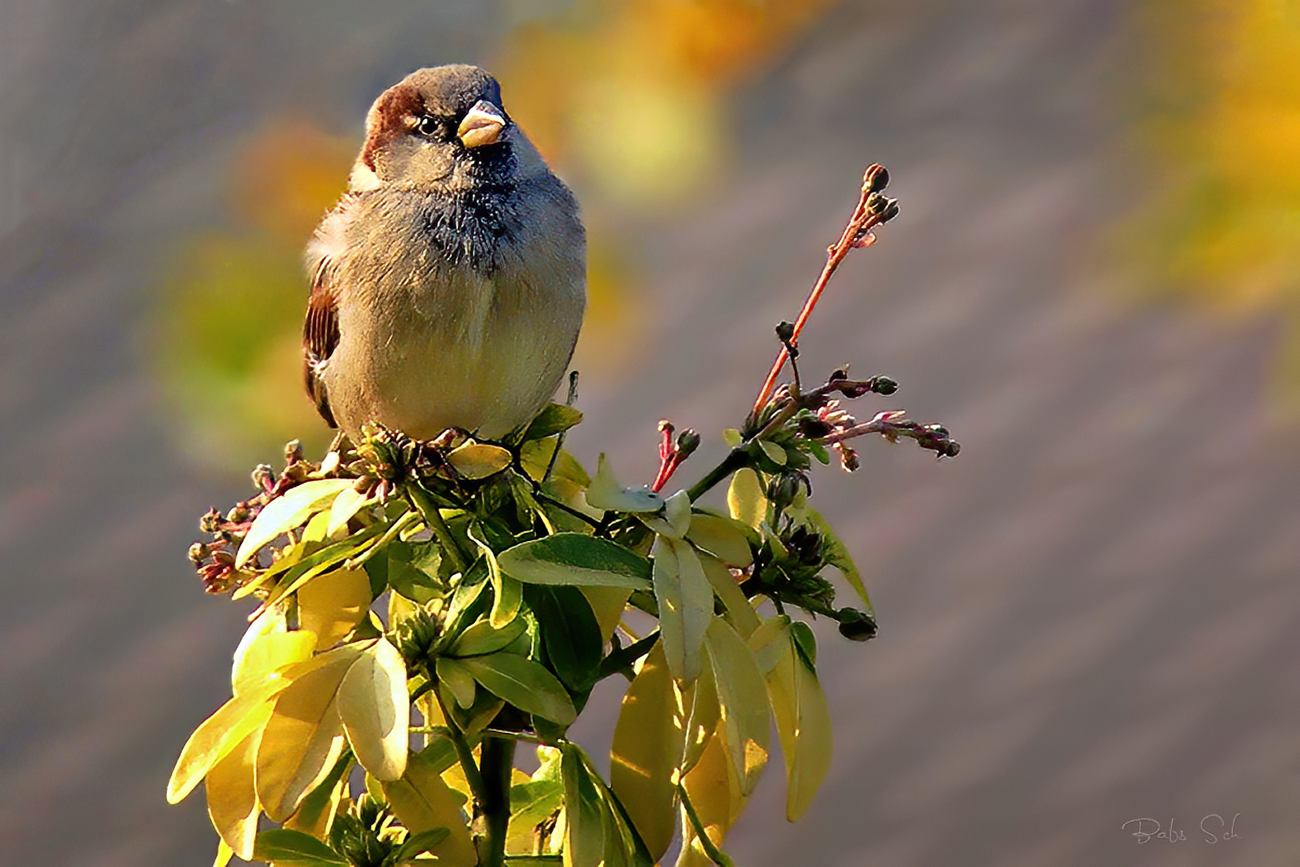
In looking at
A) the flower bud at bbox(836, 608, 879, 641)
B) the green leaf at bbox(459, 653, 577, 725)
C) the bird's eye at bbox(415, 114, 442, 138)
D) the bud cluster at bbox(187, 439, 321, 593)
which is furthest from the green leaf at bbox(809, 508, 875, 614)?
the bird's eye at bbox(415, 114, 442, 138)

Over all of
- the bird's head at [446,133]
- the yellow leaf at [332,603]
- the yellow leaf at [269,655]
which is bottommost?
the yellow leaf at [269,655]

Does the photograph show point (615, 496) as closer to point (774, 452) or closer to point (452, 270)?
point (774, 452)

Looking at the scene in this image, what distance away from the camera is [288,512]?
572mm

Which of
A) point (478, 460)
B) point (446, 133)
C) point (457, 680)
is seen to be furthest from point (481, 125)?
point (457, 680)

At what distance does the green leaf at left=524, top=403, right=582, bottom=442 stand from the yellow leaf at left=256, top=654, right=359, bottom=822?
0.23 meters

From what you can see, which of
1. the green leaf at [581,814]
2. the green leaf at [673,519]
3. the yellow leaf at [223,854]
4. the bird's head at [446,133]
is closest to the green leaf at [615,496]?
the green leaf at [673,519]

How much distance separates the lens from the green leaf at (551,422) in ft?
2.31

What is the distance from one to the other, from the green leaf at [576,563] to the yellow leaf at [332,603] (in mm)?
95

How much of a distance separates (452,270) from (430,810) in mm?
377

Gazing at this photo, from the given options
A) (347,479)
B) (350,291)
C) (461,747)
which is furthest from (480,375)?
(461,747)

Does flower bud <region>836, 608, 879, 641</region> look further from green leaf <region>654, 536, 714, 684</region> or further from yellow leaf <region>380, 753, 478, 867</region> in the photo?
yellow leaf <region>380, 753, 478, 867</region>

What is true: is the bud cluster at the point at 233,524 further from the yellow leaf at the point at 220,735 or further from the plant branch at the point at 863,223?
the plant branch at the point at 863,223

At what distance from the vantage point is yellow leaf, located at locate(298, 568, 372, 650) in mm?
557

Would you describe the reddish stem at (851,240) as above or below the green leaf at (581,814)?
above
